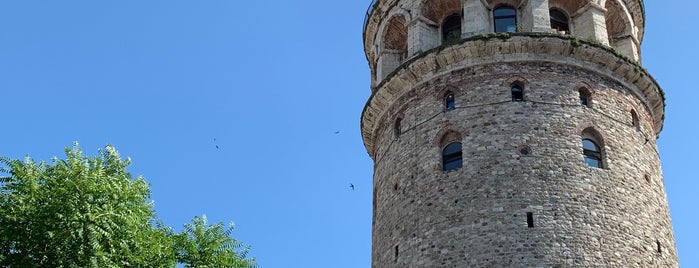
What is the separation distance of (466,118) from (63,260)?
38.2 feet

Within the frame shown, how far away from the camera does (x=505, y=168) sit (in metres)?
23.9

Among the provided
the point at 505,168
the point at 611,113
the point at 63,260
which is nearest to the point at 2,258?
the point at 63,260

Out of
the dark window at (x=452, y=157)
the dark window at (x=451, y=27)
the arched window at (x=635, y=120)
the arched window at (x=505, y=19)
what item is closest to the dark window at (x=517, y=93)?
the dark window at (x=452, y=157)

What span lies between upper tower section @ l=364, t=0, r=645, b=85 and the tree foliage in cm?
1109

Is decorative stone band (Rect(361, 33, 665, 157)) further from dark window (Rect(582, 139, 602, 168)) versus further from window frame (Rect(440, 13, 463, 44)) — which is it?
dark window (Rect(582, 139, 602, 168))

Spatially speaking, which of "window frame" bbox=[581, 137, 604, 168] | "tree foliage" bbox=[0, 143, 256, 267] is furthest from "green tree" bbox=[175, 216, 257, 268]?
"window frame" bbox=[581, 137, 604, 168]

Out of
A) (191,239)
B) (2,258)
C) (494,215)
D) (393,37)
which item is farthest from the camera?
(393,37)

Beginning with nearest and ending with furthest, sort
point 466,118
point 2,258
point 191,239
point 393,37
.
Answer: point 2,258, point 191,239, point 466,118, point 393,37

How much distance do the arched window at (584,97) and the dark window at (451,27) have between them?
15.5 feet

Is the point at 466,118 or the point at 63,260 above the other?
the point at 466,118

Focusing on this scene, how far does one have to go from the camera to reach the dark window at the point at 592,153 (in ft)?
80.3

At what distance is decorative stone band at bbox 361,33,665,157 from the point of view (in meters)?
26.2

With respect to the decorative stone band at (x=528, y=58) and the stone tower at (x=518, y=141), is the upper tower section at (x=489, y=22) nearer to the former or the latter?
the stone tower at (x=518, y=141)

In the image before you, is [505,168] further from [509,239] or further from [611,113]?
[611,113]
